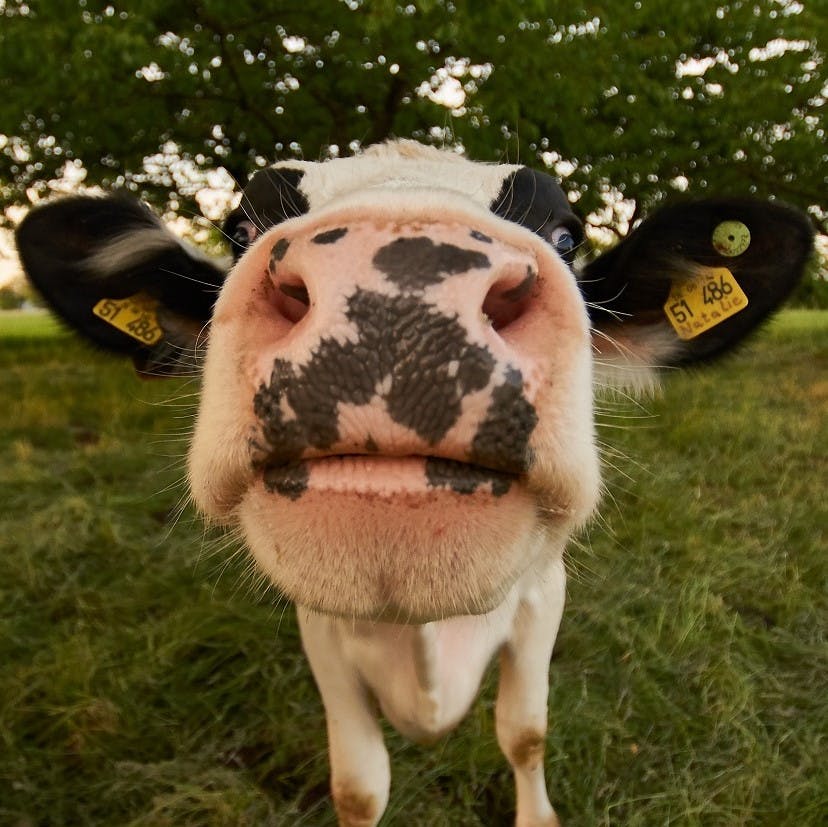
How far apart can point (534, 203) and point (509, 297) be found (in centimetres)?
86

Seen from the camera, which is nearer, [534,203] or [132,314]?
[534,203]

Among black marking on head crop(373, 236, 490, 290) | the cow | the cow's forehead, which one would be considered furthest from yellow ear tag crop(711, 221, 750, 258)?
black marking on head crop(373, 236, 490, 290)

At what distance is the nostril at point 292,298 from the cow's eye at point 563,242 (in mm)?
966

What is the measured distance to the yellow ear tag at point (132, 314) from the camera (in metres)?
1.91

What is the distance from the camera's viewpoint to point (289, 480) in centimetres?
92

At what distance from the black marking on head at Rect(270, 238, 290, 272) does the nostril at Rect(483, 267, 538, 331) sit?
0.93 feet

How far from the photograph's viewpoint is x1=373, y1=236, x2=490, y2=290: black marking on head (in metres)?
0.86

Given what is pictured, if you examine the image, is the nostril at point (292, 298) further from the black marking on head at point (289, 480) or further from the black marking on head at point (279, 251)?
the black marking on head at point (289, 480)

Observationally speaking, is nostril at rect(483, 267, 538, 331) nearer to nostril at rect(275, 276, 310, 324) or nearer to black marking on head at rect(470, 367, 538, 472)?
black marking on head at rect(470, 367, 538, 472)

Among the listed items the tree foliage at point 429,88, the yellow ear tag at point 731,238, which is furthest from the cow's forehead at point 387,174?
the tree foliage at point 429,88

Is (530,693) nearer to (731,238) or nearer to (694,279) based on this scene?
(694,279)

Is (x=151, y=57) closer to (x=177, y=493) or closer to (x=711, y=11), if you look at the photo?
(x=177, y=493)

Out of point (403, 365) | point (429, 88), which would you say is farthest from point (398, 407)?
point (429, 88)

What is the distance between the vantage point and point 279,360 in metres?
0.88
